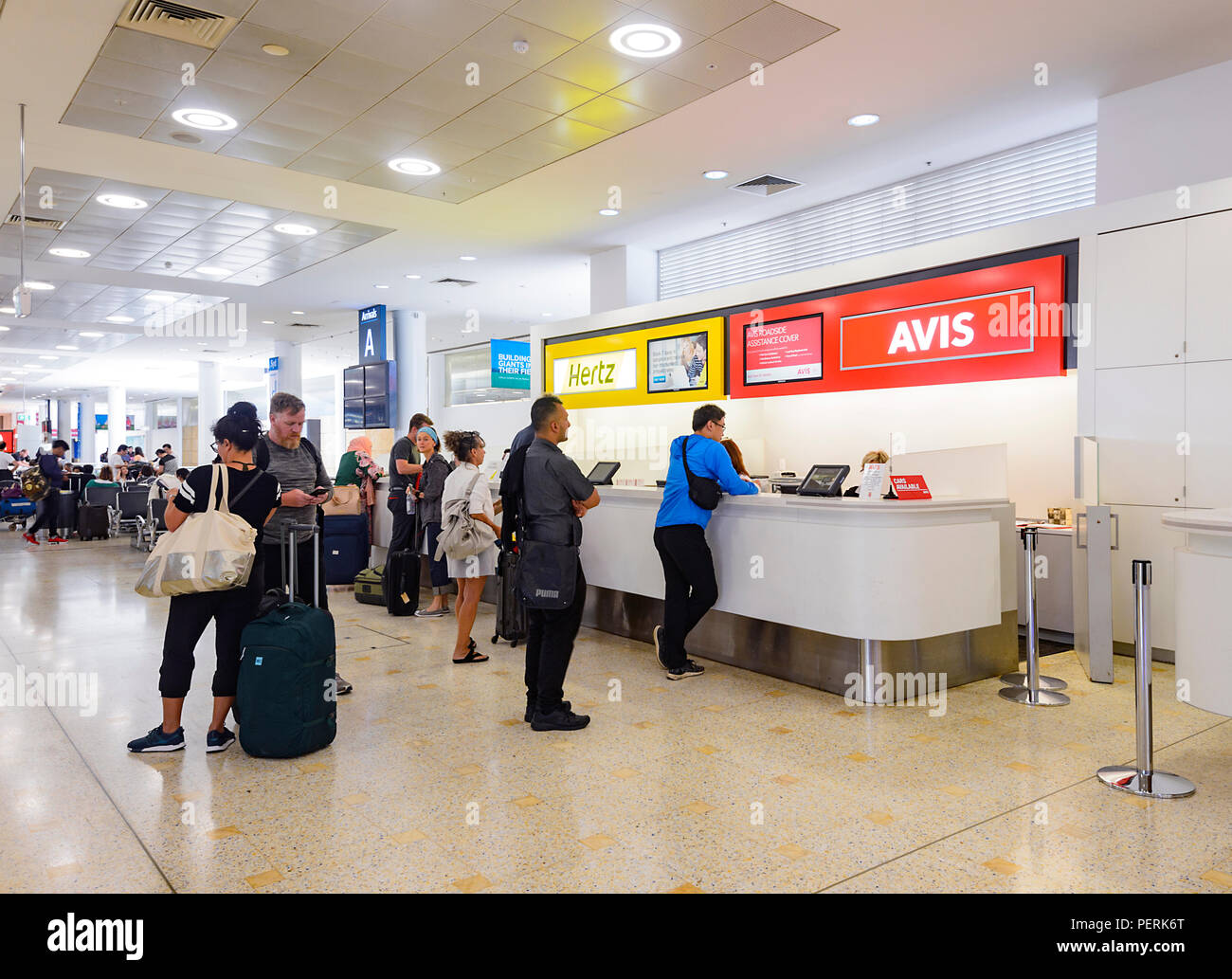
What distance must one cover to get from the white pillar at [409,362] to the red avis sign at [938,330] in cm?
708

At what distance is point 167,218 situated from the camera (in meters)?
8.70

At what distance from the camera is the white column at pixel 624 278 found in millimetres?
10336

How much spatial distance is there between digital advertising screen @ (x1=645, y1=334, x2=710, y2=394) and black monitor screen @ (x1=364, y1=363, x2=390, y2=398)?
5821 millimetres

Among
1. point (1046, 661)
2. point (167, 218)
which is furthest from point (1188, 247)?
point (167, 218)

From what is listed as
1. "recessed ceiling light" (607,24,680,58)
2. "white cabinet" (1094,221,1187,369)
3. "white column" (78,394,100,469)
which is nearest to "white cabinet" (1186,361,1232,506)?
"white cabinet" (1094,221,1187,369)

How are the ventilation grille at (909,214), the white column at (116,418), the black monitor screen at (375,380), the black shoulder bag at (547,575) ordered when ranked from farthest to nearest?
the white column at (116,418) → the black monitor screen at (375,380) → the ventilation grille at (909,214) → the black shoulder bag at (547,575)

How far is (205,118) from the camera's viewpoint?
6086mm

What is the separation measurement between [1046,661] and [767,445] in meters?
3.82

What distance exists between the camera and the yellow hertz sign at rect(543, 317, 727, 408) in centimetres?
873

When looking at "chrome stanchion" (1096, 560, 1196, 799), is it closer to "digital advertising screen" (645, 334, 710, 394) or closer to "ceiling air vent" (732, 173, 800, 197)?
"ceiling air vent" (732, 173, 800, 197)

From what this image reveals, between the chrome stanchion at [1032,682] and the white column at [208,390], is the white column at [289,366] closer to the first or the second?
the white column at [208,390]

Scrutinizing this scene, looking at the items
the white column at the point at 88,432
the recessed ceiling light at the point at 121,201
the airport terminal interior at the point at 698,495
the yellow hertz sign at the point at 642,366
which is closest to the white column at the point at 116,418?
the white column at the point at 88,432
